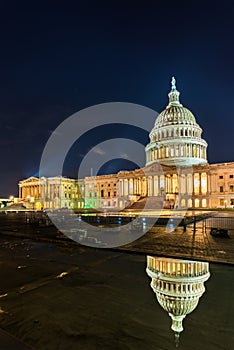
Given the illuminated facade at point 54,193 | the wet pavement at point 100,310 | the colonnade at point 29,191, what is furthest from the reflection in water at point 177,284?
the colonnade at point 29,191

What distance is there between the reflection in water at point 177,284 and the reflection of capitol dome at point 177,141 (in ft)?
271

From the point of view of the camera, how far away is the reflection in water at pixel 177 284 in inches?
226

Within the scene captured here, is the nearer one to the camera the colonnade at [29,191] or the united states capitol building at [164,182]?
the united states capitol building at [164,182]

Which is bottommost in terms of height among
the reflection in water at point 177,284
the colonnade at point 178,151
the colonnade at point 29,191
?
the reflection in water at point 177,284

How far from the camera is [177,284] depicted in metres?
7.36

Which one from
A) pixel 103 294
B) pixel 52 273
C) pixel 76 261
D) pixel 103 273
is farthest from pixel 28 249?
pixel 103 294

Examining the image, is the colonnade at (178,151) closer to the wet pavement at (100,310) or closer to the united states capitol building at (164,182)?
the united states capitol building at (164,182)

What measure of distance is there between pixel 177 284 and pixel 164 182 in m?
76.1

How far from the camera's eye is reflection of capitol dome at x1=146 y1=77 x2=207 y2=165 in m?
93.6

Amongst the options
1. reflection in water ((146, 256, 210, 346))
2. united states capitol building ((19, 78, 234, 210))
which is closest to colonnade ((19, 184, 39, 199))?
united states capitol building ((19, 78, 234, 210))

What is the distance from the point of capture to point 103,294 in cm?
677

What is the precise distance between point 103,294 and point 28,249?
8236mm

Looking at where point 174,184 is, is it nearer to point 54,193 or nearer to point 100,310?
point 54,193

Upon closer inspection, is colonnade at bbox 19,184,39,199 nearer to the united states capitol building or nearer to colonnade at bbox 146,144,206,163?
the united states capitol building
